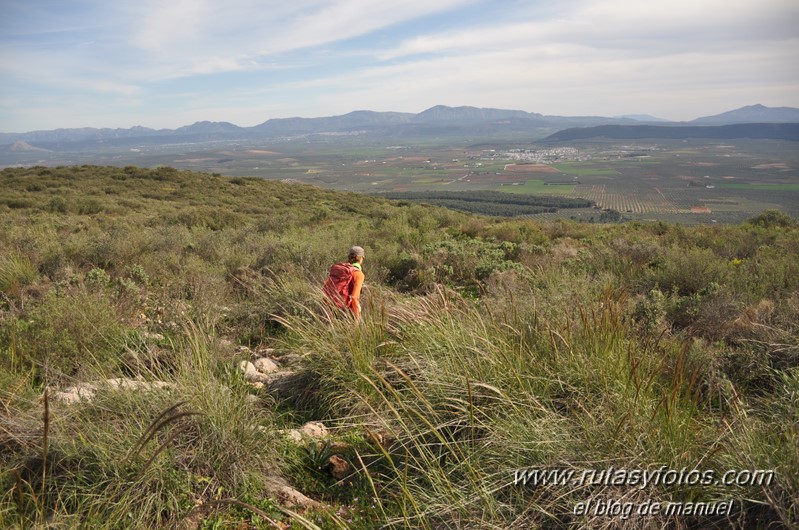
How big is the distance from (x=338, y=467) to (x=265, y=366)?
6.56 ft

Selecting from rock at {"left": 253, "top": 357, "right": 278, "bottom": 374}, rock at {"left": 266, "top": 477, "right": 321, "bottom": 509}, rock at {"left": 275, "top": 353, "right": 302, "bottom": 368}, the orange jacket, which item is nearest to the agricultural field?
the orange jacket

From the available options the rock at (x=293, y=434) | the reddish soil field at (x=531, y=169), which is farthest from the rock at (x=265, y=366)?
the reddish soil field at (x=531, y=169)

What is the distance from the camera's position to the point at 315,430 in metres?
3.40

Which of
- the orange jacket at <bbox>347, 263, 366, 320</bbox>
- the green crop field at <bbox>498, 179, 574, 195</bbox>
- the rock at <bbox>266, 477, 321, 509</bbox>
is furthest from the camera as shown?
the green crop field at <bbox>498, 179, 574, 195</bbox>

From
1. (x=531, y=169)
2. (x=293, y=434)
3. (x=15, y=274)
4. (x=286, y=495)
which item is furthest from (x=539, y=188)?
(x=286, y=495)

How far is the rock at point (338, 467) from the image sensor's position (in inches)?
118

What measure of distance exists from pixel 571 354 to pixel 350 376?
→ 174cm

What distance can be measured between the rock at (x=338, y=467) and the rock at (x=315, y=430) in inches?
11.9

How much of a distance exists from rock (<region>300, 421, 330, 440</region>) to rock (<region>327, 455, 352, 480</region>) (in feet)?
0.99

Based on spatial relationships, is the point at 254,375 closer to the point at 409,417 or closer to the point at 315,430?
the point at 315,430

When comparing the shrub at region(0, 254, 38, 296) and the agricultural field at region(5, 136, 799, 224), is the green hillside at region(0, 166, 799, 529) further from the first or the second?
the agricultural field at region(5, 136, 799, 224)

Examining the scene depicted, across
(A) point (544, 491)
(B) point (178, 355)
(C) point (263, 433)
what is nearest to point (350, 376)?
(C) point (263, 433)

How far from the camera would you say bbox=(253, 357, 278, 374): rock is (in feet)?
15.2

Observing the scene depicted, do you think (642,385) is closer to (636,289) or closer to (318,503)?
(318,503)
